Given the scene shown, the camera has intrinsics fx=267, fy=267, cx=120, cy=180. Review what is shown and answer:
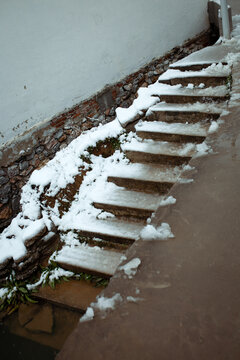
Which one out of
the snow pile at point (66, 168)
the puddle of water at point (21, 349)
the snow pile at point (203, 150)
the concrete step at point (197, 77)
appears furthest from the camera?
the snow pile at point (66, 168)

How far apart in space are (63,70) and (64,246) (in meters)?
2.50

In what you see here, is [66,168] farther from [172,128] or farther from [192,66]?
[192,66]

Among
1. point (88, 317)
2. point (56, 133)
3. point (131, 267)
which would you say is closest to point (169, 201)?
point (131, 267)

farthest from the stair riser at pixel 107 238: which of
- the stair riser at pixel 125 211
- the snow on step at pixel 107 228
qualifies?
the stair riser at pixel 125 211

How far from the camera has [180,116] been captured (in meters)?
2.90

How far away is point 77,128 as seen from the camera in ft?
13.8

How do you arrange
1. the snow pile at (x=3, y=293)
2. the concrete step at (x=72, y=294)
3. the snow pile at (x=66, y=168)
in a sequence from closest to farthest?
the concrete step at (x=72, y=294) < the snow pile at (x=3, y=293) < the snow pile at (x=66, y=168)

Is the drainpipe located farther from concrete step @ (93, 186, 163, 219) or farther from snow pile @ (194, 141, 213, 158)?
concrete step @ (93, 186, 163, 219)

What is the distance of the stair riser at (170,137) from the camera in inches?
104

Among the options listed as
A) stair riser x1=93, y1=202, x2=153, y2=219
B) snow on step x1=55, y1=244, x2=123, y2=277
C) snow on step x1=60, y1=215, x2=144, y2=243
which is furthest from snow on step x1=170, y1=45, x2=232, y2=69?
snow on step x1=55, y1=244, x2=123, y2=277

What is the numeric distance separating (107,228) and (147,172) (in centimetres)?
67

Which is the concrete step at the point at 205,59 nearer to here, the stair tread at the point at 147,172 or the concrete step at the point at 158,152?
the concrete step at the point at 158,152

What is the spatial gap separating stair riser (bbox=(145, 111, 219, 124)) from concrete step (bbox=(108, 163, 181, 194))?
2.04 feet

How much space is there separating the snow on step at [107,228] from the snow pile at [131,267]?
1.08 metres
